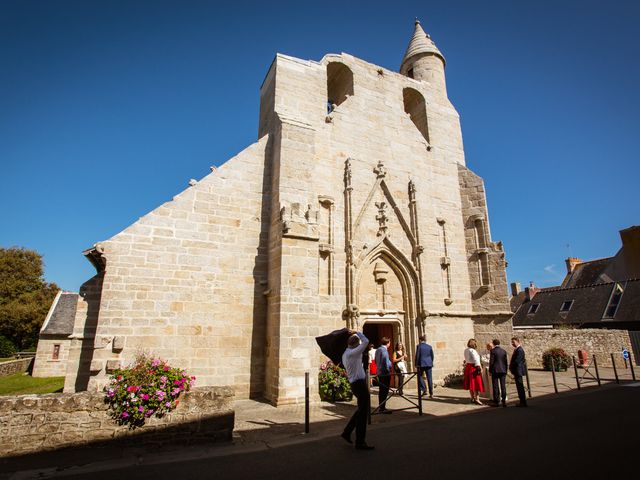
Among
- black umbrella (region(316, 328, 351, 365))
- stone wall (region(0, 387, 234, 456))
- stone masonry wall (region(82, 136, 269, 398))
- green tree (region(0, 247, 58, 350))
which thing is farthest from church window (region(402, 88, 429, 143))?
green tree (region(0, 247, 58, 350))

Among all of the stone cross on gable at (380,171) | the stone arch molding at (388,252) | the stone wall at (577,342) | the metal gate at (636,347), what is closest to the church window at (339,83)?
the stone cross on gable at (380,171)

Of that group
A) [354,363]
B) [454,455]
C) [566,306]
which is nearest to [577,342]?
[566,306]

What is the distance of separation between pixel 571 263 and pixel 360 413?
35080 mm

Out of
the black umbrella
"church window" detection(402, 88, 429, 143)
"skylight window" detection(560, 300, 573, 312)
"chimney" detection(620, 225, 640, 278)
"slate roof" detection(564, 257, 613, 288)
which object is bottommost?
the black umbrella

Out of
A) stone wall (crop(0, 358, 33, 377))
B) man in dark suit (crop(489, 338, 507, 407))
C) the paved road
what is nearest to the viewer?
the paved road

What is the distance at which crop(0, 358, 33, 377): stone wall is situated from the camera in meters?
20.0

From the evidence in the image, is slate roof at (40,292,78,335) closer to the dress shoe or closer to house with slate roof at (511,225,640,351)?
the dress shoe

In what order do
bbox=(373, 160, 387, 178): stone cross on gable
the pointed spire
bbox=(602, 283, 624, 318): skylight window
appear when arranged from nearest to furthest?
bbox=(373, 160, 387, 178): stone cross on gable < the pointed spire < bbox=(602, 283, 624, 318): skylight window

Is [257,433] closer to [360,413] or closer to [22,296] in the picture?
[360,413]

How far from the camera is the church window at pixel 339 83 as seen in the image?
12.2 meters

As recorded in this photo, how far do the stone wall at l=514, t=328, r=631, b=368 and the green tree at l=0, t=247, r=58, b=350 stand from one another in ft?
115

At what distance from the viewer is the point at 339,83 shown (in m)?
13.0

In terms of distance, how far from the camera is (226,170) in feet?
29.6

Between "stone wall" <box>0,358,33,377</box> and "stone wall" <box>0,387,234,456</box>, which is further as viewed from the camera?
"stone wall" <box>0,358,33,377</box>
